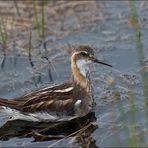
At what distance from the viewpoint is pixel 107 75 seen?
381 inches

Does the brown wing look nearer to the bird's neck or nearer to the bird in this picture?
the bird

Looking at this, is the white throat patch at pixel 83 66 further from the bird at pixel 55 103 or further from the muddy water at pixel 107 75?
the muddy water at pixel 107 75

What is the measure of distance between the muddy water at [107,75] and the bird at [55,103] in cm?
25

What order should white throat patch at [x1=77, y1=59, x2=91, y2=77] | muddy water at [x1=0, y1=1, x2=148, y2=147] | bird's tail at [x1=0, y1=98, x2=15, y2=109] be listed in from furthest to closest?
white throat patch at [x1=77, y1=59, x2=91, y2=77]
bird's tail at [x1=0, y1=98, x2=15, y2=109]
muddy water at [x1=0, y1=1, x2=148, y2=147]

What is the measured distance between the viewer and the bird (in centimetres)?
848

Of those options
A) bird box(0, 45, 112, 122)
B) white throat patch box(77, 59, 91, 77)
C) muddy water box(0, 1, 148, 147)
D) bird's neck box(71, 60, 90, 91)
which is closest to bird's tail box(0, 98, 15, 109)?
bird box(0, 45, 112, 122)

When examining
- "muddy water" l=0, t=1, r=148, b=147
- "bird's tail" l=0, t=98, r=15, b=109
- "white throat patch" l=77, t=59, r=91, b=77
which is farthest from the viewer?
"white throat patch" l=77, t=59, r=91, b=77

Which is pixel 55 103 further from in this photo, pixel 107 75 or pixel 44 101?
pixel 107 75

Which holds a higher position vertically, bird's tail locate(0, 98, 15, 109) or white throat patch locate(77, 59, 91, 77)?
white throat patch locate(77, 59, 91, 77)

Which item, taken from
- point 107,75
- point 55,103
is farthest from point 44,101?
point 107,75

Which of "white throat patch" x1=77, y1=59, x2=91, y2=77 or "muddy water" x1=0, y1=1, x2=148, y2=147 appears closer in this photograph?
"muddy water" x1=0, y1=1, x2=148, y2=147

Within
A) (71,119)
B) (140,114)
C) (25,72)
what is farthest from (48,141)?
(25,72)

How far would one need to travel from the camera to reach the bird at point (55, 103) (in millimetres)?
8477

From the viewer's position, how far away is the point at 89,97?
8820 mm
